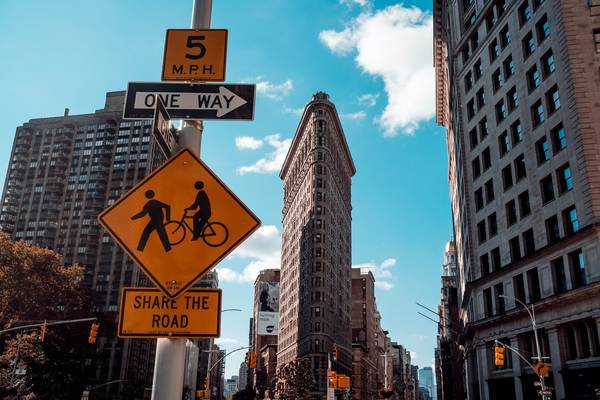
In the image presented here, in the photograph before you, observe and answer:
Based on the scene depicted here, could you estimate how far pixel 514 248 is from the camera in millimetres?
45750

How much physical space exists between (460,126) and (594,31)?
1972 centimetres

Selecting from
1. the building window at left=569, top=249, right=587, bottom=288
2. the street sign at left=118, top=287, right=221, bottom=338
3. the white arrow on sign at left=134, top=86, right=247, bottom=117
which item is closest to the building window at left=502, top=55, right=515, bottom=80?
the building window at left=569, top=249, right=587, bottom=288

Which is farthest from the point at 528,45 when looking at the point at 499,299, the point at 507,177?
the point at 499,299

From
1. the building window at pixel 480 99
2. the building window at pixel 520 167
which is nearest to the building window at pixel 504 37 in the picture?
the building window at pixel 480 99

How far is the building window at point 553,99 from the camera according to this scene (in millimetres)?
41125

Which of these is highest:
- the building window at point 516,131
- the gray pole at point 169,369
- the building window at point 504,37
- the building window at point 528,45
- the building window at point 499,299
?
the building window at point 504,37

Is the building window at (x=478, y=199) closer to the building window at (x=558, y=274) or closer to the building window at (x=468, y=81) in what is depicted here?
the building window at (x=468, y=81)

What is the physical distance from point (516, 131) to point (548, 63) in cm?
635

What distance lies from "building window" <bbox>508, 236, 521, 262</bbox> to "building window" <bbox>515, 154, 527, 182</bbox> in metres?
5.17

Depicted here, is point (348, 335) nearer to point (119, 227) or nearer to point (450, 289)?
point (450, 289)

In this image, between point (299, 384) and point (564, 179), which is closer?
point (564, 179)

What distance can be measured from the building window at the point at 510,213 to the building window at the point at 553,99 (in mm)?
8621

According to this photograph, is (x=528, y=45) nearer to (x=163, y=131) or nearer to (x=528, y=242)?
(x=528, y=242)

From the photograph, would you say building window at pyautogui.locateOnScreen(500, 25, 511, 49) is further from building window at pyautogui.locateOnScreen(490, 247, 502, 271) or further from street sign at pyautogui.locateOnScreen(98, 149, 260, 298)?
street sign at pyautogui.locateOnScreen(98, 149, 260, 298)
